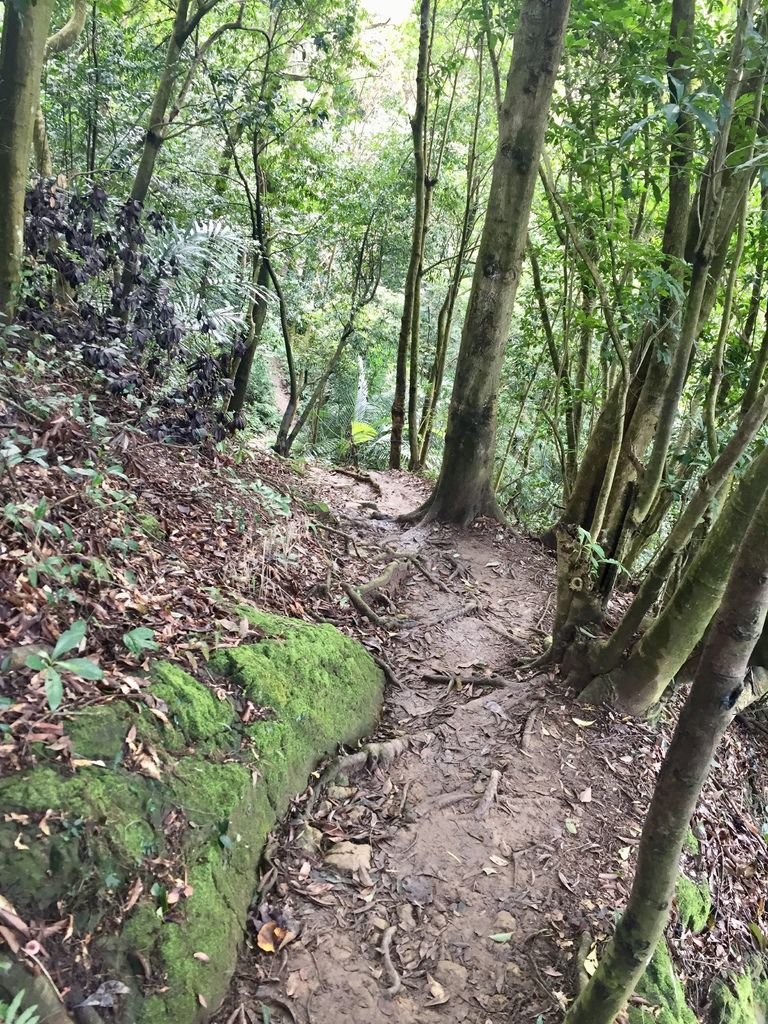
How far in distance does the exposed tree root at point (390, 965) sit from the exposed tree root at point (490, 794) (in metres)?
0.83

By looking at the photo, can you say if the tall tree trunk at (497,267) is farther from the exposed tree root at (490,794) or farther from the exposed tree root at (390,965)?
the exposed tree root at (390,965)

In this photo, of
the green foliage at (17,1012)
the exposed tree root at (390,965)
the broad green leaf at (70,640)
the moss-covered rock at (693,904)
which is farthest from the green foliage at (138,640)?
the moss-covered rock at (693,904)

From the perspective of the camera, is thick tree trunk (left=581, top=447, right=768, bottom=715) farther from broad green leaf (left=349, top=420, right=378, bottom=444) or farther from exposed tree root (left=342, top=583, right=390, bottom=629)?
Result: broad green leaf (left=349, top=420, right=378, bottom=444)

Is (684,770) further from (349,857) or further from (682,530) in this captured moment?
(682,530)

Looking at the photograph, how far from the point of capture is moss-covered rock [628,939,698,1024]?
2.70 m

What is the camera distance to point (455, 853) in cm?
321

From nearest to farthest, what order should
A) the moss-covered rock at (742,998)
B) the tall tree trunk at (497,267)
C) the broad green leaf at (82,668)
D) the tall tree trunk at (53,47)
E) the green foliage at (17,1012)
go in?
1. the green foliage at (17,1012)
2. the broad green leaf at (82,668)
3. the moss-covered rock at (742,998)
4. the tall tree trunk at (497,267)
5. the tall tree trunk at (53,47)

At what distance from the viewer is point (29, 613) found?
2508mm

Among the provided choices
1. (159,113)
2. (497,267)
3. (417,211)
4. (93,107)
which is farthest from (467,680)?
(417,211)

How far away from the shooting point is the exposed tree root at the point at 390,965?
8.41 ft

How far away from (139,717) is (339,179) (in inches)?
349

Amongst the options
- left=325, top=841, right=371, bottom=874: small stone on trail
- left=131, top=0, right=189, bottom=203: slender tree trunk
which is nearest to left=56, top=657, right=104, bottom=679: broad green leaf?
left=325, top=841, right=371, bottom=874: small stone on trail

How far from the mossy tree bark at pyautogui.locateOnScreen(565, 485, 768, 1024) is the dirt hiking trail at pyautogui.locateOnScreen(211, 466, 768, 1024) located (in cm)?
50

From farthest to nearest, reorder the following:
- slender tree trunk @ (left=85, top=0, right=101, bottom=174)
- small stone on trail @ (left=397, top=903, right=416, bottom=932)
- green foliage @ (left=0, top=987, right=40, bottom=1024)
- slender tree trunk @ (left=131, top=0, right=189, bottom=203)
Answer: slender tree trunk @ (left=85, top=0, right=101, bottom=174)
slender tree trunk @ (left=131, top=0, right=189, bottom=203)
small stone on trail @ (left=397, top=903, right=416, bottom=932)
green foliage @ (left=0, top=987, right=40, bottom=1024)
